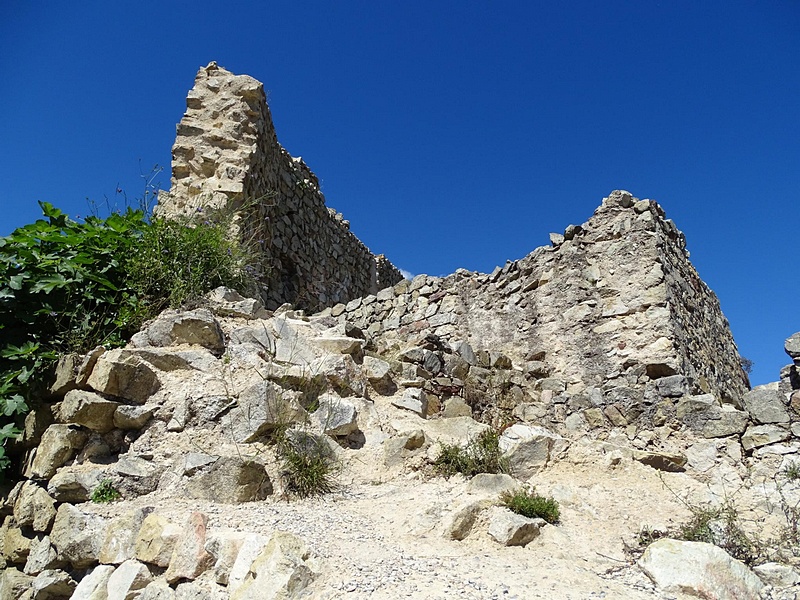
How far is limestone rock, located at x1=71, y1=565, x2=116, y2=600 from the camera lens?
3057 millimetres

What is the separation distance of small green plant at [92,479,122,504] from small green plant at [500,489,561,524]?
2.33m

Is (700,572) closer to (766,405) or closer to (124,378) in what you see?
(766,405)

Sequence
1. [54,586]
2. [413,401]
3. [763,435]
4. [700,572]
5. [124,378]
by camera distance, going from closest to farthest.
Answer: [700,572]
[54,586]
[124,378]
[763,435]
[413,401]

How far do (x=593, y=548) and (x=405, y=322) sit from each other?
19.2ft

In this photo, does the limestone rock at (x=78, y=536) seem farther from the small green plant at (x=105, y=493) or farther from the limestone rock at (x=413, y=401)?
the limestone rock at (x=413, y=401)

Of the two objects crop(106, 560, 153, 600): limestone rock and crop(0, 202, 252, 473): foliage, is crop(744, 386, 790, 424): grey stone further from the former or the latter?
crop(0, 202, 252, 473): foliage

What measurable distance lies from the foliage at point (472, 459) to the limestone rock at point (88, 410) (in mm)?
2232

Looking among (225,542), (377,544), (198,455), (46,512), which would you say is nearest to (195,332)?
(198,455)

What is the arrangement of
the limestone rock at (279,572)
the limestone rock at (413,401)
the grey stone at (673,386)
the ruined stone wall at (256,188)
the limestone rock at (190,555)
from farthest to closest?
the ruined stone wall at (256,188) < the grey stone at (673,386) < the limestone rock at (413,401) < the limestone rock at (190,555) < the limestone rock at (279,572)

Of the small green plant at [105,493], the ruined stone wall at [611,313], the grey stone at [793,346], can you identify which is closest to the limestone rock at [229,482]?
the small green plant at [105,493]

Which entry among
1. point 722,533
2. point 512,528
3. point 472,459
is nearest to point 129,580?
point 512,528

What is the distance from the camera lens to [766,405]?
464 cm

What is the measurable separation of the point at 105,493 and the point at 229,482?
0.79m

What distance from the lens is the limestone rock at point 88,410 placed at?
3.83m
